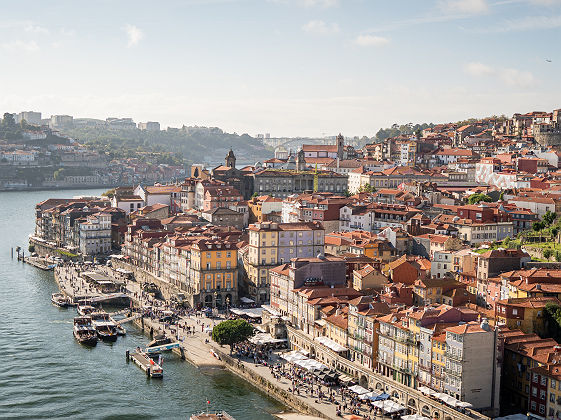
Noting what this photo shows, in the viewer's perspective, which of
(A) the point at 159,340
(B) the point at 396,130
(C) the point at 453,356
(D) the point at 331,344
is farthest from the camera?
(B) the point at 396,130

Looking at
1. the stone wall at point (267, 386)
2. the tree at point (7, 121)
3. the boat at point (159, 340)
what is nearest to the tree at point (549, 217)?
the stone wall at point (267, 386)

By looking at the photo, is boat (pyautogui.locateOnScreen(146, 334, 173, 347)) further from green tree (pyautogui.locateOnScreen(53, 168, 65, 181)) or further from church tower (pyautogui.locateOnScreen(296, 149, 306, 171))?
green tree (pyautogui.locateOnScreen(53, 168, 65, 181))

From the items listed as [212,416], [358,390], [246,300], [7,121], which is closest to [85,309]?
[246,300]

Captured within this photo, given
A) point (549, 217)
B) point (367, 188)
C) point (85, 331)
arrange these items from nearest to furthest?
point (85, 331), point (549, 217), point (367, 188)

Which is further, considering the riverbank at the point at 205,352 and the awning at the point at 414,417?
the riverbank at the point at 205,352

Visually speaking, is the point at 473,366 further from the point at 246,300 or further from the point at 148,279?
the point at 148,279

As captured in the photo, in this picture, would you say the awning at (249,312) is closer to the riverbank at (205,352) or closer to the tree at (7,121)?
the riverbank at (205,352)

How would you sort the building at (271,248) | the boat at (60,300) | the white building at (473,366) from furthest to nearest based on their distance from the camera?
the boat at (60,300)
the building at (271,248)
the white building at (473,366)

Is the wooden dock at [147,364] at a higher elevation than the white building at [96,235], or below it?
below
